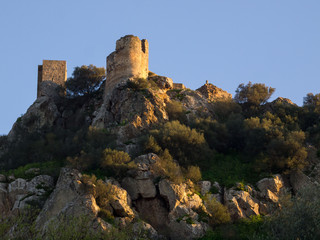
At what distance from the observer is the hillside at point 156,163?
29.5 metres

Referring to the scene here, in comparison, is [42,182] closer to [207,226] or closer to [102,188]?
[102,188]

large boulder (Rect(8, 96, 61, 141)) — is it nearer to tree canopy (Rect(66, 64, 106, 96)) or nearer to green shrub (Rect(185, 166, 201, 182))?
tree canopy (Rect(66, 64, 106, 96))

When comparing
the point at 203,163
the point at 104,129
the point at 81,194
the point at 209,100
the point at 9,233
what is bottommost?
the point at 9,233

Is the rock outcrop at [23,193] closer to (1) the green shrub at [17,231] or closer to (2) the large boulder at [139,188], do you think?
(2) the large boulder at [139,188]

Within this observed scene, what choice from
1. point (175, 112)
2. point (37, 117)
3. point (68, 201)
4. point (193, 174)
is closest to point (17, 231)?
point (68, 201)

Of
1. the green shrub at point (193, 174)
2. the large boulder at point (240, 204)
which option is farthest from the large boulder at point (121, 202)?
the large boulder at point (240, 204)

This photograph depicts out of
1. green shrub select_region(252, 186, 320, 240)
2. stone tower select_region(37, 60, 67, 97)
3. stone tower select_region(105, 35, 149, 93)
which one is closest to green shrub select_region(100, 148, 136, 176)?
green shrub select_region(252, 186, 320, 240)

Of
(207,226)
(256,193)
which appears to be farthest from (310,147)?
(207,226)

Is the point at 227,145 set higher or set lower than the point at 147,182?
higher

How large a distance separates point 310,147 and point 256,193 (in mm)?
5947

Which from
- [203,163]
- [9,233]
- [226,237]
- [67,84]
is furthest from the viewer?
[67,84]

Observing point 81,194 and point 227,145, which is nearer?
point 81,194

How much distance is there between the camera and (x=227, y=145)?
4059 cm

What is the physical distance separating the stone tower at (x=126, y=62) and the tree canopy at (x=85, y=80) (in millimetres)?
4486
